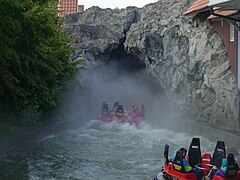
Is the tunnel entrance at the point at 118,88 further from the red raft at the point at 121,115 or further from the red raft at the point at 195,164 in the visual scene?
the red raft at the point at 195,164

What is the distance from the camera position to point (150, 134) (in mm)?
19203

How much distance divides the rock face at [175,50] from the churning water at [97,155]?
62.2 inches

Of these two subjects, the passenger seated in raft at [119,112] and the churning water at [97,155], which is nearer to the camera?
the churning water at [97,155]

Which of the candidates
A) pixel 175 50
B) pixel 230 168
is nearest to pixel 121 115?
pixel 175 50

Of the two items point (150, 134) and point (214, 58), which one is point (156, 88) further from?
point (214, 58)

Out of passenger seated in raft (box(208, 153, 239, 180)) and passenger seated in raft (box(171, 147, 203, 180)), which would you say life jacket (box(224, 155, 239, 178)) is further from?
passenger seated in raft (box(171, 147, 203, 180))

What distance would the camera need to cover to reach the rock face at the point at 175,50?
51.6 ft

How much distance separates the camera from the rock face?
51.6 ft

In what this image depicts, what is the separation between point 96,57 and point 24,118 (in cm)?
1152

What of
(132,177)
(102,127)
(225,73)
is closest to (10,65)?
(132,177)

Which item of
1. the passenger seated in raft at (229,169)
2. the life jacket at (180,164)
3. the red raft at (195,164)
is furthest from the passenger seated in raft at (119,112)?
the passenger seated in raft at (229,169)

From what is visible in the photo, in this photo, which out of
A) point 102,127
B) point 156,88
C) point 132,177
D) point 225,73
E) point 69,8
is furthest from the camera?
point 69,8

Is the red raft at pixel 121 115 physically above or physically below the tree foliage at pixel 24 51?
below

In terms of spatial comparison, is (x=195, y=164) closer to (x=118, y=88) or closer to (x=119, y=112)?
(x=119, y=112)
